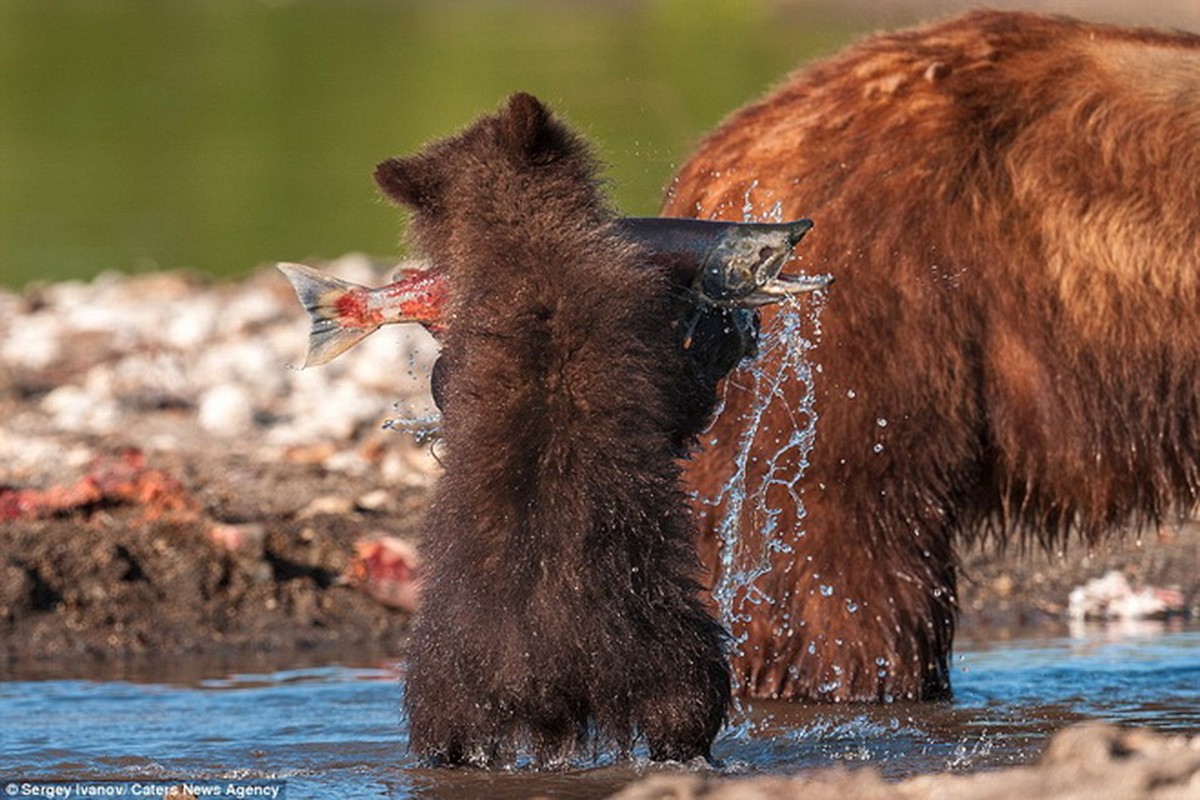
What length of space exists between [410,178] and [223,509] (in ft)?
11.4

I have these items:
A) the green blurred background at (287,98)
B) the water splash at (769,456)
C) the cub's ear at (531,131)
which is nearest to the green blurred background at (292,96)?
the green blurred background at (287,98)

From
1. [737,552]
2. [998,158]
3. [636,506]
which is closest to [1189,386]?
[998,158]

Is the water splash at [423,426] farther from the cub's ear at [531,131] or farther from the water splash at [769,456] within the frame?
the water splash at [769,456]

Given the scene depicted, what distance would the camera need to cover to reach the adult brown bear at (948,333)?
5.95m

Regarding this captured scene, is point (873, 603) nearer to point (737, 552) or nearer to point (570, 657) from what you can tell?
point (737, 552)

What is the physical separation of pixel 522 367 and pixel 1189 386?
2.16 metres

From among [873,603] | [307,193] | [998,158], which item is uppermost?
[307,193]

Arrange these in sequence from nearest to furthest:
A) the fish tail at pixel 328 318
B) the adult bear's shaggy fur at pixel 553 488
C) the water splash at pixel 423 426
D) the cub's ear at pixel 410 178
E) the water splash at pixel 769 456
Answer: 1. the adult bear's shaggy fur at pixel 553 488
2. the cub's ear at pixel 410 178
3. the fish tail at pixel 328 318
4. the water splash at pixel 423 426
5. the water splash at pixel 769 456

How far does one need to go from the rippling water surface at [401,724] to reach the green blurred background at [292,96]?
1796 millimetres

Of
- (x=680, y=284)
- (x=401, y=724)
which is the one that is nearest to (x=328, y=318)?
(x=680, y=284)

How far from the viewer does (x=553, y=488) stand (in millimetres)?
4703

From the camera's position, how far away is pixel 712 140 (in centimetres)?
636

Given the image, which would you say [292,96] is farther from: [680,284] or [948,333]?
[680,284]

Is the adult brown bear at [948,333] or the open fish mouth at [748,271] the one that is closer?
the open fish mouth at [748,271]
